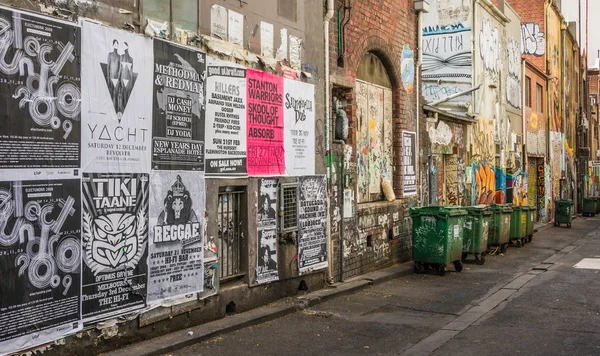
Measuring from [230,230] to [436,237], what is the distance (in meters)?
5.45

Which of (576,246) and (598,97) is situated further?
(598,97)

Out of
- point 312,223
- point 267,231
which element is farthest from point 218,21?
point 312,223

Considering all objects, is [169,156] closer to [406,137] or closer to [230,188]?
[230,188]

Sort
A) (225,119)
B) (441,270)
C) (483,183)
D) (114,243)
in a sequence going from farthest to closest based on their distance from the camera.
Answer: (483,183) < (441,270) < (225,119) < (114,243)

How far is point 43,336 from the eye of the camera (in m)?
6.23

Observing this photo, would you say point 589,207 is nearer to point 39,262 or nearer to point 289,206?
point 289,206

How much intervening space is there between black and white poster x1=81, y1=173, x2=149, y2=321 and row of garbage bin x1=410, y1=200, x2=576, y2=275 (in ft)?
23.7

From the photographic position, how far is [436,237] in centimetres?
1330

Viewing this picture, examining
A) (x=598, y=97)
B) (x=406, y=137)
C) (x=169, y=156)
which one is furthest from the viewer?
(x=598, y=97)

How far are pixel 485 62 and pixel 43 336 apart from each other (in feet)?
63.0

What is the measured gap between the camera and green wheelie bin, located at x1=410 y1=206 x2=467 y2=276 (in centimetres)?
1325

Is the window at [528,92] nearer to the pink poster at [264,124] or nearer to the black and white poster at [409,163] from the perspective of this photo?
the black and white poster at [409,163]

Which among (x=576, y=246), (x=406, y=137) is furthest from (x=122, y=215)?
(x=576, y=246)

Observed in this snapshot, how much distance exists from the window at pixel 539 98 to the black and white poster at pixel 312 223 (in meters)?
22.2
